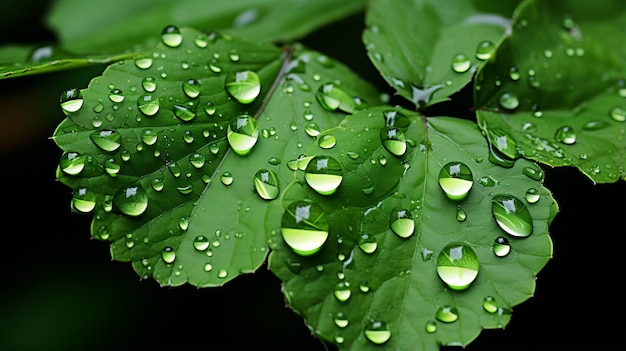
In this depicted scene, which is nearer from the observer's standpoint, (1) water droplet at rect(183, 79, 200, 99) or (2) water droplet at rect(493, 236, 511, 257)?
(2) water droplet at rect(493, 236, 511, 257)

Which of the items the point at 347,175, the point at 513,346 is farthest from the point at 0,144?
the point at 513,346

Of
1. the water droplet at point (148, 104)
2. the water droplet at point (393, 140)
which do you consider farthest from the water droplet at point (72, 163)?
the water droplet at point (393, 140)

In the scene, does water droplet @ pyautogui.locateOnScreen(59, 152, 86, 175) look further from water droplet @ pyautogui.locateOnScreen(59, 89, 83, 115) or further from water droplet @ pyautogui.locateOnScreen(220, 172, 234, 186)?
water droplet @ pyautogui.locateOnScreen(220, 172, 234, 186)

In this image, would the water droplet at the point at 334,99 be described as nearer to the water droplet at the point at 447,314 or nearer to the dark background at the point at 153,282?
the dark background at the point at 153,282

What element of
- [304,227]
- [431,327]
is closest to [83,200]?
[304,227]

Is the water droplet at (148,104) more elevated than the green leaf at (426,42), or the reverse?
the water droplet at (148,104)

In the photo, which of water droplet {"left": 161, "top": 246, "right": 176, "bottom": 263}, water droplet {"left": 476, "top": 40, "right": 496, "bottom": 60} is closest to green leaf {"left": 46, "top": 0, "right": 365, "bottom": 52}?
water droplet {"left": 476, "top": 40, "right": 496, "bottom": 60}

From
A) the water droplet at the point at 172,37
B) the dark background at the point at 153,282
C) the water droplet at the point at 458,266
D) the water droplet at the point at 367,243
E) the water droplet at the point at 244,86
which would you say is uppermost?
the water droplet at the point at 172,37

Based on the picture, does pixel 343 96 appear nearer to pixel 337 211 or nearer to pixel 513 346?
pixel 337 211
